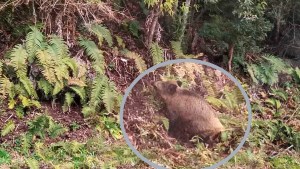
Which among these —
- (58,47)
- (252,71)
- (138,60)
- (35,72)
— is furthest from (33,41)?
(252,71)

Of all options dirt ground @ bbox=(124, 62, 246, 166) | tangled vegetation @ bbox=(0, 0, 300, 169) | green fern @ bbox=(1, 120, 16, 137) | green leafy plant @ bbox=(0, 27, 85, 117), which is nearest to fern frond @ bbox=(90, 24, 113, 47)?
tangled vegetation @ bbox=(0, 0, 300, 169)

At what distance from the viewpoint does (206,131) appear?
17.0ft

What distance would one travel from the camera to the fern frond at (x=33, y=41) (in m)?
8.16

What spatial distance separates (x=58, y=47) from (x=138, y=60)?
5.37ft

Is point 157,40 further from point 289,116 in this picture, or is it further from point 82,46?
point 289,116

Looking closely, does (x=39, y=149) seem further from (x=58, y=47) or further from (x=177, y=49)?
(x=177, y=49)

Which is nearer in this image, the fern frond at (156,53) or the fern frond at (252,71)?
the fern frond at (156,53)

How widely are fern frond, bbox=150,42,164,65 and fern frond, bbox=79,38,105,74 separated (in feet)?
3.58

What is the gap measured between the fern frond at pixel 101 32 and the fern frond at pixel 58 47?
0.73 meters

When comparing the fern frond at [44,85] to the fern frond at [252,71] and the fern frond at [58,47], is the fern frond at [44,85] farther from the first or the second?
the fern frond at [252,71]

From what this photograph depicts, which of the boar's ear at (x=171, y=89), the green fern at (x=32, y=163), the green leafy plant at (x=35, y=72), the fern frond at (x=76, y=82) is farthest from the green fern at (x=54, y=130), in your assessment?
the boar's ear at (x=171, y=89)

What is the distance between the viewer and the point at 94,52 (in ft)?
29.0

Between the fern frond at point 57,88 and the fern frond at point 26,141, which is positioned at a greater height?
the fern frond at point 57,88

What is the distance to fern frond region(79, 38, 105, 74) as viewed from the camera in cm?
872
